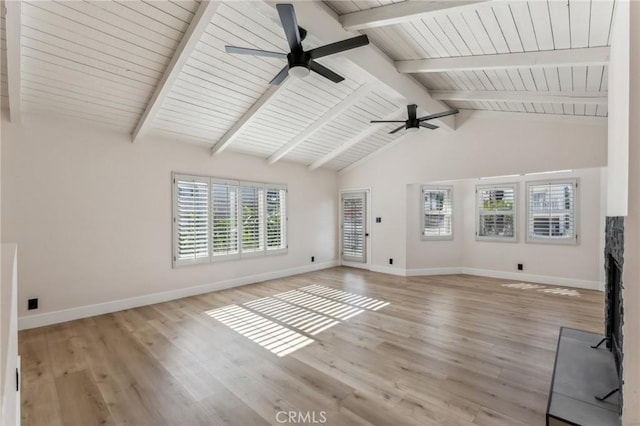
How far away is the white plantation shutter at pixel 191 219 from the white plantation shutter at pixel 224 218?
0.13 meters

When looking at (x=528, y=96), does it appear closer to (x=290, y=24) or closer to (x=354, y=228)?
(x=290, y=24)

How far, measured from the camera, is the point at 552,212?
227 inches

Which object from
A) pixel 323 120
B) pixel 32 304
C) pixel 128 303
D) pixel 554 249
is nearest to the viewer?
pixel 32 304

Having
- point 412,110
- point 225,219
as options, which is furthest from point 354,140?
point 225,219

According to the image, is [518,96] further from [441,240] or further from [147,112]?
[147,112]

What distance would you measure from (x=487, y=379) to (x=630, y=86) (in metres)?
2.30

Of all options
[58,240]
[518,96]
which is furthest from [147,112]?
[518,96]

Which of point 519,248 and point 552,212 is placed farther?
point 519,248

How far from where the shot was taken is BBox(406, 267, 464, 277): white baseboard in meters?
6.51

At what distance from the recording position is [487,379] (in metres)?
2.50

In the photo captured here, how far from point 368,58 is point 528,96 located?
8.09ft

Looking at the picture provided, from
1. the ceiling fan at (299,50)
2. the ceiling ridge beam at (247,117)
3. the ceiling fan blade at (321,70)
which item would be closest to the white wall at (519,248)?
the ceiling ridge beam at (247,117)

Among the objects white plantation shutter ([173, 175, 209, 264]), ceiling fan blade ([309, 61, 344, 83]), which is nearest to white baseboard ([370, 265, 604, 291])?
white plantation shutter ([173, 175, 209, 264])

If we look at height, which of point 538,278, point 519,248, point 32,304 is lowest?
point 538,278
